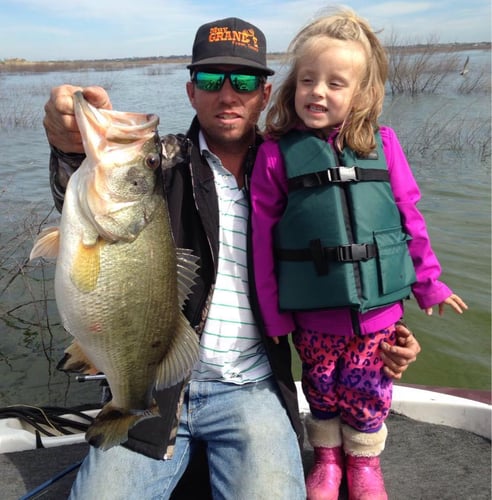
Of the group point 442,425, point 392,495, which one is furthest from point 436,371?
point 392,495

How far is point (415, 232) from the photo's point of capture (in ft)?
9.23

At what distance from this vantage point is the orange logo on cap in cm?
277

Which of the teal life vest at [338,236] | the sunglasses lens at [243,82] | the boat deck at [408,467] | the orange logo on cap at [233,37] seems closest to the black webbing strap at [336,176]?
the teal life vest at [338,236]

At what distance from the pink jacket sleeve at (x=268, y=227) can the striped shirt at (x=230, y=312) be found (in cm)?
9

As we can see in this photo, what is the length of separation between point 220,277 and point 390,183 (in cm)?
103

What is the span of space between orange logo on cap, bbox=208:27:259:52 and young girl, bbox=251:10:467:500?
24cm

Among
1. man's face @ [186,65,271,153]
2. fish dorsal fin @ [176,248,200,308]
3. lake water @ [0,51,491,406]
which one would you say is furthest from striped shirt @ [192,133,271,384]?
lake water @ [0,51,491,406]

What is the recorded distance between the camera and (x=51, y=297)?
24.2 ft

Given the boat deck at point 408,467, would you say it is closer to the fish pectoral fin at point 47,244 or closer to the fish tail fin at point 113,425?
the fish tail fin at point 113,425

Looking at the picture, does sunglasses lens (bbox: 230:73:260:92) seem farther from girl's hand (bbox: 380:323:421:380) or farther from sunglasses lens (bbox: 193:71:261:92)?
girl's hand (bbox: 380:323:421:380)

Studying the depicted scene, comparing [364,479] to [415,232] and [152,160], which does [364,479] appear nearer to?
[415,232]

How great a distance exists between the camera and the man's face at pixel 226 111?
276 centimetres

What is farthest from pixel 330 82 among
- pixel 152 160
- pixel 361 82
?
pixel 152 160

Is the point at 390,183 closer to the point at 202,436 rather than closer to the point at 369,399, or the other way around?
the point at 369,399
